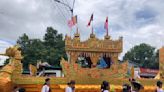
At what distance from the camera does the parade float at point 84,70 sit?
12.5 m

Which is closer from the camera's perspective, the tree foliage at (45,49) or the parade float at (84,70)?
the parade float at (84,70)

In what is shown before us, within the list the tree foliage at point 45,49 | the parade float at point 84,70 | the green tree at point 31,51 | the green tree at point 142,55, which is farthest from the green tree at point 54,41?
the parade float at point 84,70

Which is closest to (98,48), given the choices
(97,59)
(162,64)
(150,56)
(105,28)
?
(97,59)

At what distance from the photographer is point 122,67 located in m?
14.1

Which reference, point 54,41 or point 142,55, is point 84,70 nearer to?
point 54,41

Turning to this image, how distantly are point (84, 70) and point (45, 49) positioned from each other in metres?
25.2

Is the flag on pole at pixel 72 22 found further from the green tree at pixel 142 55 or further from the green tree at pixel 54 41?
the green tree at pixel 142 55

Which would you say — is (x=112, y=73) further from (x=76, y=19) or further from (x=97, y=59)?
(x=76, y=19)

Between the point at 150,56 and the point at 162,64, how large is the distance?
154 feet

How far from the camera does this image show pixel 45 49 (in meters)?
38.3

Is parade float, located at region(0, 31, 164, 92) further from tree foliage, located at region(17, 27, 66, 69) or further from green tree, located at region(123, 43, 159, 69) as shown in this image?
green tree, located at region(123, 43, 159, 69)

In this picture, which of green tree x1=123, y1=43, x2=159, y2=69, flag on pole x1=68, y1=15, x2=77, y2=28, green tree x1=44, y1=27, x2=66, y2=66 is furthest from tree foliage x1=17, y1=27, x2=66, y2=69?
green tree x1=123, y1=43, x2=159, y2=69

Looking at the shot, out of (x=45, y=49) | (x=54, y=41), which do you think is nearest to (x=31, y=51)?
(x=45, y=49)

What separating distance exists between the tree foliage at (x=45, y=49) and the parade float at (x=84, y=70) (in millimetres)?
22789
